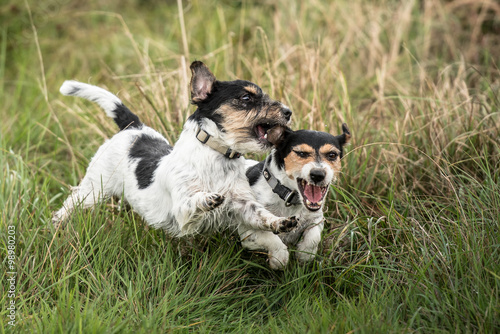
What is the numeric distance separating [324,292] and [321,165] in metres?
0.86

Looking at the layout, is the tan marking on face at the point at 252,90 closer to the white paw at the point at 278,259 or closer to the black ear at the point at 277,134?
the black ear at the point at 277,134

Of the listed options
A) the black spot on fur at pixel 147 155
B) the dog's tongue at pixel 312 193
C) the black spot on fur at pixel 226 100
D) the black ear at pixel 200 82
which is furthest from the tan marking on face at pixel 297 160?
the black spot on fur at pixel 147 155

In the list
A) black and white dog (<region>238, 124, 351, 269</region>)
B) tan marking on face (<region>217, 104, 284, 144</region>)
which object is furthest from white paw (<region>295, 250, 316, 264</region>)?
tan marking on face (<region>217, 104, 284, 144</region>)

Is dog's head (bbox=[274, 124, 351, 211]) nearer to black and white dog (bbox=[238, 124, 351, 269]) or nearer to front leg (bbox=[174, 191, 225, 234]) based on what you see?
black and white dog (bbox=[238, 124, 351, 269])

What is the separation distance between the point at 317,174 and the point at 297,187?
0.28 metres

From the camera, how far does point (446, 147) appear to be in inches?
174

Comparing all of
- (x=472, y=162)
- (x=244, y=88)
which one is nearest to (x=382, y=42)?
(x=472, y=162)

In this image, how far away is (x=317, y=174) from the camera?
3598mm

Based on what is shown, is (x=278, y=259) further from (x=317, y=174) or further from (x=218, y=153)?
(x=218, y=153)

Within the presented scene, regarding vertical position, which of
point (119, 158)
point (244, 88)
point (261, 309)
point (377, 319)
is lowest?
point (261, 309)

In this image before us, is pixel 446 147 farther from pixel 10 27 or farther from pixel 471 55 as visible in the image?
pixel 10 27

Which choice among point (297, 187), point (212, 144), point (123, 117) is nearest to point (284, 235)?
point (297, 187)

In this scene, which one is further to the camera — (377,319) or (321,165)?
(321,165)

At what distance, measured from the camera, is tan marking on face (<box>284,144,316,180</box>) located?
375cm
